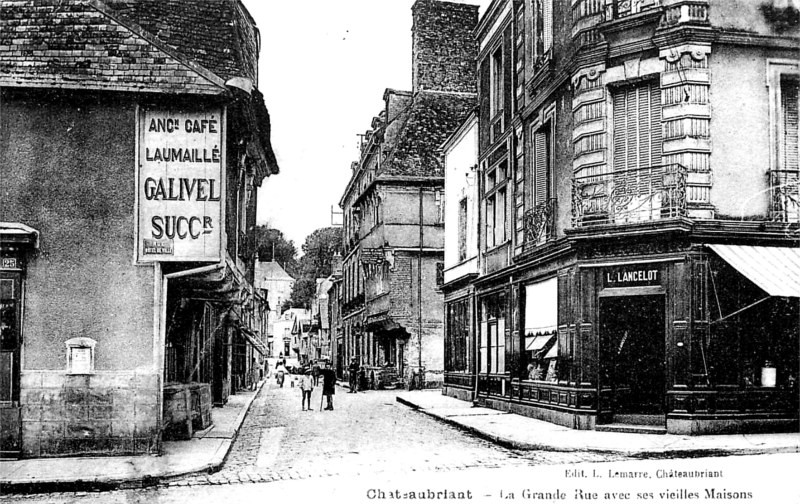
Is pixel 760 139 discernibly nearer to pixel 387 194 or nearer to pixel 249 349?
pixel 387 194

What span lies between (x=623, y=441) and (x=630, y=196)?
446 centimetres

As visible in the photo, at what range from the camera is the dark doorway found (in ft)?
53.4

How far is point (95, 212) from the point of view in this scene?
13.2 metres

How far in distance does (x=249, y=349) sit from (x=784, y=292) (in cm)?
3421

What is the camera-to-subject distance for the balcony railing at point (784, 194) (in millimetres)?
15273

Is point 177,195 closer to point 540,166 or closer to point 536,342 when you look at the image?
point 540,166

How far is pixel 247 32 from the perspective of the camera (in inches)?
669

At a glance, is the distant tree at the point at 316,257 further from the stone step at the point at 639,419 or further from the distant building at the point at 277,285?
the stone step at the point at 639,419

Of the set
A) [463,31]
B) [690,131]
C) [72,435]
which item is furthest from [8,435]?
[463,31]

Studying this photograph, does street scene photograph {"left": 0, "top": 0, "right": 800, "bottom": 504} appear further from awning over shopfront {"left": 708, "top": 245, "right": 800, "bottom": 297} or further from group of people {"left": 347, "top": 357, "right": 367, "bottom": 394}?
group of people {"left": 347, "top": 357, "right": 367, "bottom": 394}

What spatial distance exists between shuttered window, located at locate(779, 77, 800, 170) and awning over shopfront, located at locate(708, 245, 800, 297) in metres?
1.68

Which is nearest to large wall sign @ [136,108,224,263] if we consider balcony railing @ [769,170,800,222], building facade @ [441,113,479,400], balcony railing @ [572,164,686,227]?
balcony railing @ [572,164,686,227]

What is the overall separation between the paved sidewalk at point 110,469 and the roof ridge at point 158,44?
18.6ft

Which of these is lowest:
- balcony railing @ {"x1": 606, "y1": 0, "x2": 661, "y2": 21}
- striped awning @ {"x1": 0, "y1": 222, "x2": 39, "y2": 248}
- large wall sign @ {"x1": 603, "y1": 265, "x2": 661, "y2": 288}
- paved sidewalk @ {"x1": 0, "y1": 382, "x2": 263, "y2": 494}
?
paved sidewalk @ {"x1": 0, "y1": 382, "x2": 263, "y2": 494}
